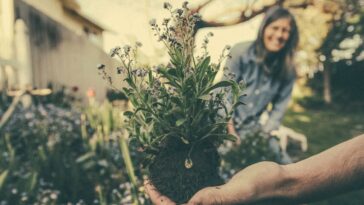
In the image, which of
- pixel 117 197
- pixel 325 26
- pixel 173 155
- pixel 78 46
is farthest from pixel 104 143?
pixel 325 26

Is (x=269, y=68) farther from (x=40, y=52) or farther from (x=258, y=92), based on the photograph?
(x=40, y=52)

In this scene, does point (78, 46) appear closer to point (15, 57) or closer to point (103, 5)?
point (15, 57)

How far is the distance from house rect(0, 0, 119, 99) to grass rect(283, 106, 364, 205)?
12.9ft

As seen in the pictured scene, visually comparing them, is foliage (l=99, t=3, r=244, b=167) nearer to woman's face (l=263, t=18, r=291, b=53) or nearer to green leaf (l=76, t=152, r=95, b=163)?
green leaf (l=76, t=152, r=95, b=163)

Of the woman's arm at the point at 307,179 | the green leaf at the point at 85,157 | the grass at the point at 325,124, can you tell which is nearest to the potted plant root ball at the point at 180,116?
the woman's arm at the point at 307,179

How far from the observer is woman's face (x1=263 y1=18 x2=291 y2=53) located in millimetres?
3775

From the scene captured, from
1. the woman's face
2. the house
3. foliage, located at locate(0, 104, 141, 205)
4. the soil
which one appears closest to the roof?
the house

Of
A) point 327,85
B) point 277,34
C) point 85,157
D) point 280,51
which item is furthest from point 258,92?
Answer: point 327,85

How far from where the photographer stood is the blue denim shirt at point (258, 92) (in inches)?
153

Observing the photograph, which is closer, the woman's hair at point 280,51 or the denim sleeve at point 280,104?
the woman's hair at point 280,51

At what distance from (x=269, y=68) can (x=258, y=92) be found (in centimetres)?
24

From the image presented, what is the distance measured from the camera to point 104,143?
3.94 m

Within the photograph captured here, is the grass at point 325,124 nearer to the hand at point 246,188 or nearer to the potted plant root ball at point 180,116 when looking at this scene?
the potted plant root ball at point 180,116

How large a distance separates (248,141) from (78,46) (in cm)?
656
